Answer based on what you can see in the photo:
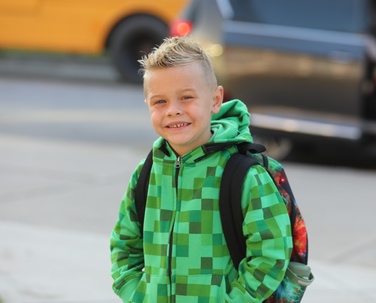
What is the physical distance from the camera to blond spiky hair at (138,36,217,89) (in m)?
2.51

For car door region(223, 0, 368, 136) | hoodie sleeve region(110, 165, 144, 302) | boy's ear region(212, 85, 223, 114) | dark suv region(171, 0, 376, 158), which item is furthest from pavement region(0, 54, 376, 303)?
boy's ear region(212, 85, 223, 114)

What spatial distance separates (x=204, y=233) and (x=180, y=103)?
0.34m

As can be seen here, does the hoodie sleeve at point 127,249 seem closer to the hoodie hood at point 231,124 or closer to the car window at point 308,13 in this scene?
the hoodie hood at point 231,124

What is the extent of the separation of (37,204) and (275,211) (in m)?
4.36

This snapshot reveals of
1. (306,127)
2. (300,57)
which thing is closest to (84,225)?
(306,127)

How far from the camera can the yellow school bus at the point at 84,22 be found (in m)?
14.2

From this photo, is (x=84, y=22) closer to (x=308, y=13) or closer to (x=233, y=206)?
(x=308, y=13)

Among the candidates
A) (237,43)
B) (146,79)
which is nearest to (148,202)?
(146,79)

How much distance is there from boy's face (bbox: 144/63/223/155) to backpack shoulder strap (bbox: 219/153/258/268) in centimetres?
13

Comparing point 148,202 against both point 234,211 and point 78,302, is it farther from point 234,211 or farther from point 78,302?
point 78,302

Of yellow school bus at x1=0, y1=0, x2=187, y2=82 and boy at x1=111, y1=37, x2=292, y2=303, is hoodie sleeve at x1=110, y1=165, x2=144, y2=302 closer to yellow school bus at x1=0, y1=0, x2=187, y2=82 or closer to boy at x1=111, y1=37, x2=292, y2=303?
boy at x1=111, y1=37, x2=292, y2=303

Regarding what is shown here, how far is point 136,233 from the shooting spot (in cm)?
273

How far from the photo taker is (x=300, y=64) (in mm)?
7906

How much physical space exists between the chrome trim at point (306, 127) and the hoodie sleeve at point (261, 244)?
5460 mm
